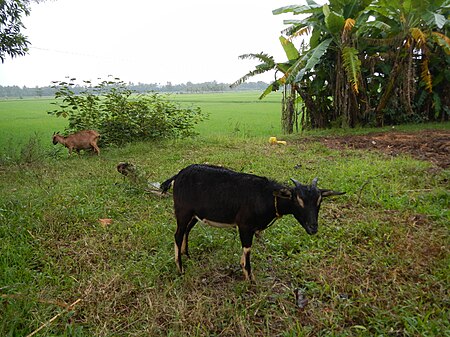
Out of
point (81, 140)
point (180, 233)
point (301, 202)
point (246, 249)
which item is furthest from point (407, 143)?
point (81, 140)

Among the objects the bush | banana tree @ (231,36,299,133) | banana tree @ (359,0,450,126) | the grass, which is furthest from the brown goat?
banana tree @ (359,0,450,126)

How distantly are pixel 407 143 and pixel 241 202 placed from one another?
21.2 feet

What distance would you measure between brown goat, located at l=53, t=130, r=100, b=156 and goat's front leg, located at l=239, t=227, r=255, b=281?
6.44 m

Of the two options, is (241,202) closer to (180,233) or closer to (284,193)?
(284,193)

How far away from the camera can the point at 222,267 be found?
3.10 meters

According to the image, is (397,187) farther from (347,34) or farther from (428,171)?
(347,34)

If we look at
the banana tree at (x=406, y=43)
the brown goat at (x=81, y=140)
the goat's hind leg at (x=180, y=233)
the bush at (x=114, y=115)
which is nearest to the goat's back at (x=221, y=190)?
the goat's hind leg at (x=180, y=233)

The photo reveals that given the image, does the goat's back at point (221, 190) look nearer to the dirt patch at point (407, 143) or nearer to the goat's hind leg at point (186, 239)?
the goat's hind leg at point (186, 239)

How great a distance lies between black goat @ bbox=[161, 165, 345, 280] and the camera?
2.62 meters

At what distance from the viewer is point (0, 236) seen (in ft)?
11.6

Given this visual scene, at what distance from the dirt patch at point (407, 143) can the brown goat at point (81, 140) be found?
5523 mm

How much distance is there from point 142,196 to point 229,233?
5.31ft

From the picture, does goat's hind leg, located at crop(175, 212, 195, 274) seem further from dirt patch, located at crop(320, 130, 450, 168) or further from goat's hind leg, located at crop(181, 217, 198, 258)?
dirt patch, located at crop(320, 130, 450, 168)

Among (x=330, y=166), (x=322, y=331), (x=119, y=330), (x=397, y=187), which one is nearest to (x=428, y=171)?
→ (x=397, y=187)
